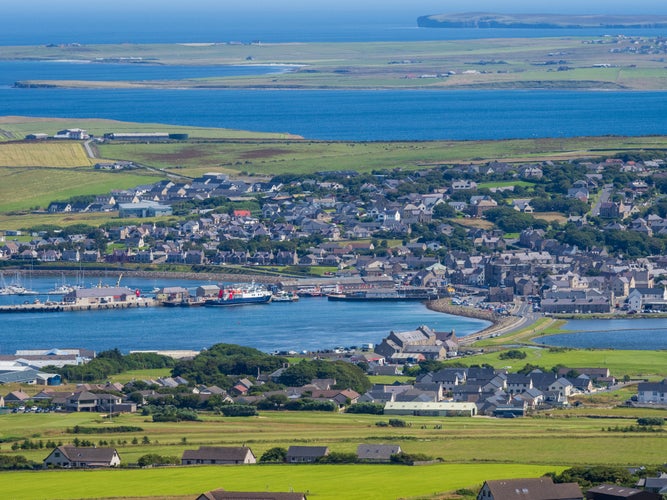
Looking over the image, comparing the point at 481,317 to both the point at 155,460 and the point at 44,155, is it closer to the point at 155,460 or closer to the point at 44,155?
the point at 155,460

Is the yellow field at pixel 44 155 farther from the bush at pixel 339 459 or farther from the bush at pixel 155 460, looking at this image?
the bush at pixel 339 459

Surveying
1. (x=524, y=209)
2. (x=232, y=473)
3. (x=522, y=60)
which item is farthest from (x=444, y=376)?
(x=522, y=60)

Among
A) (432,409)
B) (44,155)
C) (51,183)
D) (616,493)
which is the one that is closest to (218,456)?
(432,409)

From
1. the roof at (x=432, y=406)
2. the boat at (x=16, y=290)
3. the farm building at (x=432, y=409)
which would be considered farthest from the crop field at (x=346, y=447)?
the boat at (x=16, y=290)

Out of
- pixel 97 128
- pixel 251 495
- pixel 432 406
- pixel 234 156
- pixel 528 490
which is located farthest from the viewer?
pixel 97 128

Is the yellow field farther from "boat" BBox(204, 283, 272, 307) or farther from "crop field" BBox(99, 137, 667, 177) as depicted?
"boat" BBox(204, 283, 272, 307)
